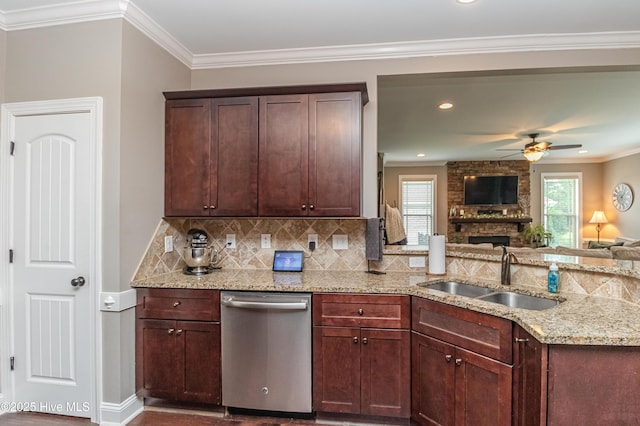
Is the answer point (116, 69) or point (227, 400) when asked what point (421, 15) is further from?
point (227, 400)

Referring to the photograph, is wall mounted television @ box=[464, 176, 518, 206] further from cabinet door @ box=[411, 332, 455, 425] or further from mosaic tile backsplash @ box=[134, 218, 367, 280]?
cabinet door @ box=[411, 332, 455, 425]

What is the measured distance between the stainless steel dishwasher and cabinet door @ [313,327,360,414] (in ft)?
0.20

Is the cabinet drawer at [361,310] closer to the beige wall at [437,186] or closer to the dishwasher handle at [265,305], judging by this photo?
the dishwasher handle at [265,305]

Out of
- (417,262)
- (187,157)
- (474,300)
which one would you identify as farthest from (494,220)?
(187,157)

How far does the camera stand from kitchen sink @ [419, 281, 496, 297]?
2407 millimetres

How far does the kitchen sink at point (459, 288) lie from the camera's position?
2407mm

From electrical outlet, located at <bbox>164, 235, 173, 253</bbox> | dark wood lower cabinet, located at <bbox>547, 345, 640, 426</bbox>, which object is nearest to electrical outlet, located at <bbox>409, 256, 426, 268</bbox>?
dark wood lower cabinet, located at <bbox>547, 345, 640, 426</bbox>

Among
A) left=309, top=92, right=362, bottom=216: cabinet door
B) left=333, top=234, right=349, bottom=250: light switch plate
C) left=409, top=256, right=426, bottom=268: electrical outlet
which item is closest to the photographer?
left=309, top=92, right=362, bottom=216: cabinet door

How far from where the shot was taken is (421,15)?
2355mm

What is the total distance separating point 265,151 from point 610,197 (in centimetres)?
888

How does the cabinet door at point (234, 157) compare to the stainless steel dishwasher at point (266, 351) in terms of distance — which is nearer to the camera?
the stainless steel dishwasher at point (266, 351)

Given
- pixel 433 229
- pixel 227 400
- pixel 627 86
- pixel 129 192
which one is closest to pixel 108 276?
pixel 129 192

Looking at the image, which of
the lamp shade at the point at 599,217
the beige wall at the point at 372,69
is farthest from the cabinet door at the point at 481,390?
the lamp shade at the point at 599,217

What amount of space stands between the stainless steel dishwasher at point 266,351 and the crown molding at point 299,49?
1.91 m
